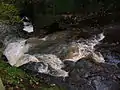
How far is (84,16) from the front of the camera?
12.6 meters

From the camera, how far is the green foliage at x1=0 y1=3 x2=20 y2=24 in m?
11.3

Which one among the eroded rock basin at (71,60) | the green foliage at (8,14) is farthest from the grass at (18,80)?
the green foliage at (8,14)

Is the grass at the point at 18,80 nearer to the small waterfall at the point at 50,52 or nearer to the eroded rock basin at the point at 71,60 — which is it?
the eroded rock basin at the point at 71,60

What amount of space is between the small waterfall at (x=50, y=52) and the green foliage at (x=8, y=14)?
161cm

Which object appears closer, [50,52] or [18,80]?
[18,80]

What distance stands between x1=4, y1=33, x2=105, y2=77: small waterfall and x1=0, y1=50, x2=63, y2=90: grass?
64cm

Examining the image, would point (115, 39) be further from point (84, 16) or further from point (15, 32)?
point (15, 32)

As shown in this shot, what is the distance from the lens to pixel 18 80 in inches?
273

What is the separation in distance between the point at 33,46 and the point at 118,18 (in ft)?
14.5

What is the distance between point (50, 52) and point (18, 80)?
2331mm

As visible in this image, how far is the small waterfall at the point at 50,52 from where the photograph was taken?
8.17 m

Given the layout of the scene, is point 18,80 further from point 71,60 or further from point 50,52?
point 50,52

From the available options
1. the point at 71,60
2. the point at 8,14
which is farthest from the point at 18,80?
the point at 8,14

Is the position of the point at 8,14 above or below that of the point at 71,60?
above
